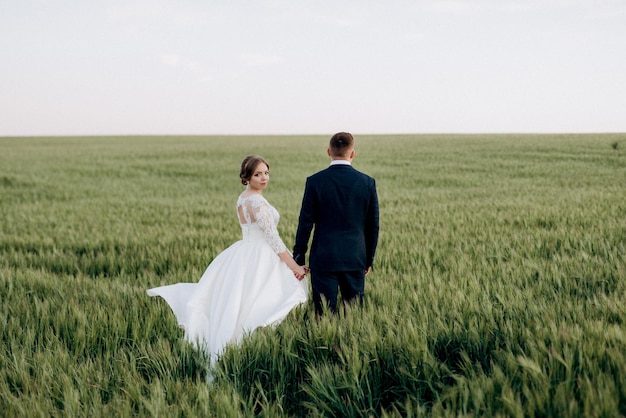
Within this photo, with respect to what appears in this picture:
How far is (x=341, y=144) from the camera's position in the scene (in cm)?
423

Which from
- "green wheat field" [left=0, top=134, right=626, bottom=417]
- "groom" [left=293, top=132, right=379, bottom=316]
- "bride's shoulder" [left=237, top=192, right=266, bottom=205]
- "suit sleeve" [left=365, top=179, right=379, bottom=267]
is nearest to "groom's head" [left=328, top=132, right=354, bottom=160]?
"groom" [left=293, top=132, right=379, bottom=316]

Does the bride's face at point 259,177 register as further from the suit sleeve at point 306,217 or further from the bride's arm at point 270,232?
the suit sleeve at point 306,217

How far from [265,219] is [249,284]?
604mm

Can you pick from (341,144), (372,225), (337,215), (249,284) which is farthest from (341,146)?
(249,284)

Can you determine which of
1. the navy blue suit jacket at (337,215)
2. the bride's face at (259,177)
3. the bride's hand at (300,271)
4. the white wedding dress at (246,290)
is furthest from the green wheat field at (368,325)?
the bride's face at (259,177)

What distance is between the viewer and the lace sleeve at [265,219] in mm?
4492

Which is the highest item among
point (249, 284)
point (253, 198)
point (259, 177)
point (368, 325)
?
point (259, 177)

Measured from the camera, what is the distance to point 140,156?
32750 millimetres

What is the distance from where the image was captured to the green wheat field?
2.87 meters

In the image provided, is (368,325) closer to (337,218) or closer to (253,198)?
(337,218)

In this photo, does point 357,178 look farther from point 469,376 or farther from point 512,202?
point 512,202

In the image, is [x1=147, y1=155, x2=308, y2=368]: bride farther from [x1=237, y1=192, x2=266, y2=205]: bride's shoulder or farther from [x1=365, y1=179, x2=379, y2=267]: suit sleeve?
[x1=365, y1=179, x2=379, y2=267]: suit sleeve

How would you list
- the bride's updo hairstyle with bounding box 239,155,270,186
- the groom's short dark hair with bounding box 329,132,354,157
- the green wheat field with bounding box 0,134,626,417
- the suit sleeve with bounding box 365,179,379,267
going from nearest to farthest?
the green wheat field with bounding box 0,134,626,417, the groom's short dark hair with bounding box 329,132,354,157, the suit sleeve with bounding box 365,179,379,267, the bride's updo hairstyle with bounding box 239,155,270,186

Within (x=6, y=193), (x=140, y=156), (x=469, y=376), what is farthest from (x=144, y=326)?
(x=140, y=156)
